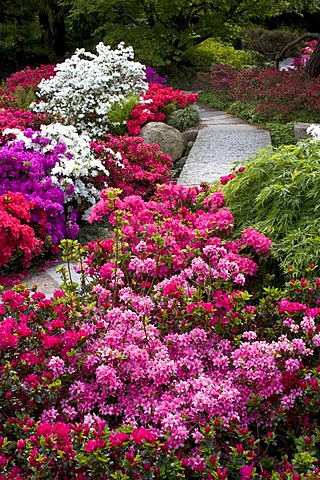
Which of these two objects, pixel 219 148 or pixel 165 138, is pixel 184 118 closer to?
pixel 165 138

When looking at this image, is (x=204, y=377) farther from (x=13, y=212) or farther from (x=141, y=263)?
(x=13, y=212)

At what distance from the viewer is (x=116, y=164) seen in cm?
566

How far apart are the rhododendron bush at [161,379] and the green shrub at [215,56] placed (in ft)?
36.5

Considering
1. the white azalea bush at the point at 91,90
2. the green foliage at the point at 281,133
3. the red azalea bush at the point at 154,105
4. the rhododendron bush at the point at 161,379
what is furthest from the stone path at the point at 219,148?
the rhododendron bush at the point at 161,379

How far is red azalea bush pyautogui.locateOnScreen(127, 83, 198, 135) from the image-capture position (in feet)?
23.8

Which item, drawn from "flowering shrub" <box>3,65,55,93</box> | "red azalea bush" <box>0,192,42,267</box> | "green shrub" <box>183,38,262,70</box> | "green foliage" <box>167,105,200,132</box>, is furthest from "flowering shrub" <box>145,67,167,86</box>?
"red azalea bush" <box>0,192,42,267</box>

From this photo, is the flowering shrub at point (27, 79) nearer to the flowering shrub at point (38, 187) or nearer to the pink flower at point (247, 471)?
the flowering shrub at point (38, 187)

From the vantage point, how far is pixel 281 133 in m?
7.44

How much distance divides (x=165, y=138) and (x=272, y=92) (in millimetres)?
2480

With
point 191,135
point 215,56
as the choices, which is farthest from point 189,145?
point 215,56

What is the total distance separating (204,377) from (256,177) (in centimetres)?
175

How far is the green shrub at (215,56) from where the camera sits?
1373cm

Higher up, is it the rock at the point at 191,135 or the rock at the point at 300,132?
the rock at the point at 300,132

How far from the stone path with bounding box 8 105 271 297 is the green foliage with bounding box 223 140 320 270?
1244 mm
